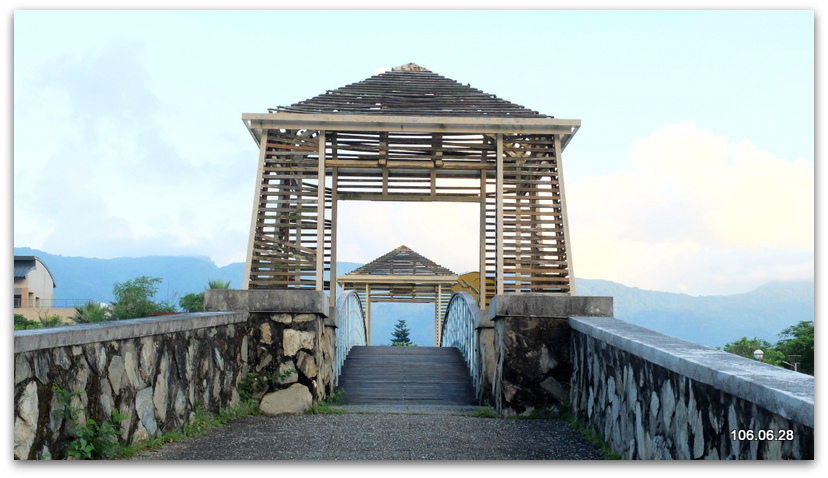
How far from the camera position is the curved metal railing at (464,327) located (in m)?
9.95

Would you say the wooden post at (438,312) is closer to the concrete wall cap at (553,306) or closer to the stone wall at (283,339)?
the stone wall at (283,339)

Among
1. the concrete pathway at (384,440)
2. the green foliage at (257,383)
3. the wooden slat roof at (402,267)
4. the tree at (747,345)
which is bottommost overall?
the tree at (747,345)

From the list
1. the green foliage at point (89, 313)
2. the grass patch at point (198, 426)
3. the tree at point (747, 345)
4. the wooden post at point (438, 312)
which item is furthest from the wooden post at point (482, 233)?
the tree at point (747, 345)


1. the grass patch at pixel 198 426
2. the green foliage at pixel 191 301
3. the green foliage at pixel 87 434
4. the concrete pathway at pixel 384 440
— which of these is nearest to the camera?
the green foliage at pixel 87 434

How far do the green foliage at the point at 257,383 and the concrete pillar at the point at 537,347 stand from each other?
1.94 metres

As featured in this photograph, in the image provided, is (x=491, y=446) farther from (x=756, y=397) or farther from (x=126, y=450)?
(x=756, y=397)

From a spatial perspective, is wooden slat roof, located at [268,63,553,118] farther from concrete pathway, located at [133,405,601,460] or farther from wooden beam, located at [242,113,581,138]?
concrete pathway, located at [133,405,601,460]

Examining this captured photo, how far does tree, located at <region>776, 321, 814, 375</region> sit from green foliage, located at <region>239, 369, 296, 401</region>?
9687 mm

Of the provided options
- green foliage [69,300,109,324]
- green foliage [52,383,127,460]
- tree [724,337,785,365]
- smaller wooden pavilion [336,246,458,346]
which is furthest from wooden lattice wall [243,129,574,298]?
tree [724,337,785,365]

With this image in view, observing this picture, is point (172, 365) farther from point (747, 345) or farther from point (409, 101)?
point (747, 345)

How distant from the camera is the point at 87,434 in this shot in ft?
13.9

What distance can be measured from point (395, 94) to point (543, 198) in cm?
196

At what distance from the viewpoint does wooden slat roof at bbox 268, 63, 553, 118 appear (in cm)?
857

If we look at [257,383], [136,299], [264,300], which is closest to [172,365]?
[257,383]
